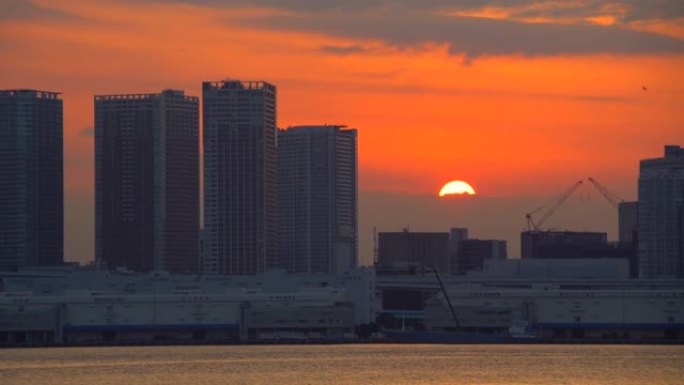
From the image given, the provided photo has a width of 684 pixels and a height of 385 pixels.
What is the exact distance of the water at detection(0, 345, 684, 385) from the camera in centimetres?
8762

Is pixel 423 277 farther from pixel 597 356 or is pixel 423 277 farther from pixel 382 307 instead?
pixel 597 356

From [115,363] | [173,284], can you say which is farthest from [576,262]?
[115,363]

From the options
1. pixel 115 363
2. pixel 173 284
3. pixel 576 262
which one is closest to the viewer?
pixel 115 363

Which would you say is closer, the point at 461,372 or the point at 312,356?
the point at 461,372

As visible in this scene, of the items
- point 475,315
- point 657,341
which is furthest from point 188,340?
point 657,341

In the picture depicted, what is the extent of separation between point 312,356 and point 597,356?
1776 cm

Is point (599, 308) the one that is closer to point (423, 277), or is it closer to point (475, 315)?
point (475, 315)

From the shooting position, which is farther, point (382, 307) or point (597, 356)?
point (382, 307)

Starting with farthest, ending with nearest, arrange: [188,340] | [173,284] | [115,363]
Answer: [173,284] < [188,340] < [115,363]

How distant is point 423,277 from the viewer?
198 metres

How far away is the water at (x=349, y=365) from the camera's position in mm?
87625

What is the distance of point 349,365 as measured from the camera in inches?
3910

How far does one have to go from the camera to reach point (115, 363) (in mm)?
104000

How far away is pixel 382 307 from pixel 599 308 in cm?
4765
